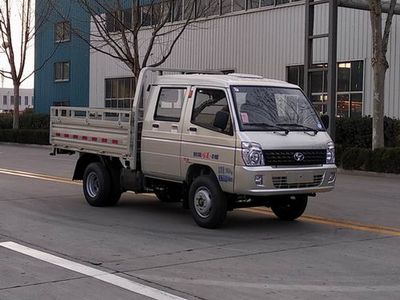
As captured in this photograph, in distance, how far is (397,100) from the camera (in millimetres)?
24234

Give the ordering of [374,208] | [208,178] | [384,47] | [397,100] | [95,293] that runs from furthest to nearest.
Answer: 1. [397,100]
2. [384,47]
3. [374,208]
4. [208,178]
5. [95,293]

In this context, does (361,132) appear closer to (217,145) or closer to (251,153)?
(217,145)

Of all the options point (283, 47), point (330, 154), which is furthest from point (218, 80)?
point (283, 47)

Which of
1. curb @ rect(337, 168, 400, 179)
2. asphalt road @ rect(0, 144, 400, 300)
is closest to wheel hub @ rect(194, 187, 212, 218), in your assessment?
asphalt road @ rect(0, 144, 400, 300)

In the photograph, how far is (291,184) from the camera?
8.89 m

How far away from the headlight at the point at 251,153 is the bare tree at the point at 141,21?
58.6 ft

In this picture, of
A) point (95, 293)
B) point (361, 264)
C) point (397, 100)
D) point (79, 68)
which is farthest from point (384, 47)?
point (79, 68)

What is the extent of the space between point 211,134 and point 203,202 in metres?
1.00

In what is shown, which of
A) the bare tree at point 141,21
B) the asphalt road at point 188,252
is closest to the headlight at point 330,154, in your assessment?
the asphalt road at point 188,252

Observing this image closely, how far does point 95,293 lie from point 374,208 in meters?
7.19

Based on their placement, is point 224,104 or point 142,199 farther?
point 142,199

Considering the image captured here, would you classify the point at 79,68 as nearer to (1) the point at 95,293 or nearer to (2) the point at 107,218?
(2) the point at 107,218

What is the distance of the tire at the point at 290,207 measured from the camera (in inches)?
387

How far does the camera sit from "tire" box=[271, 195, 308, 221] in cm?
984
